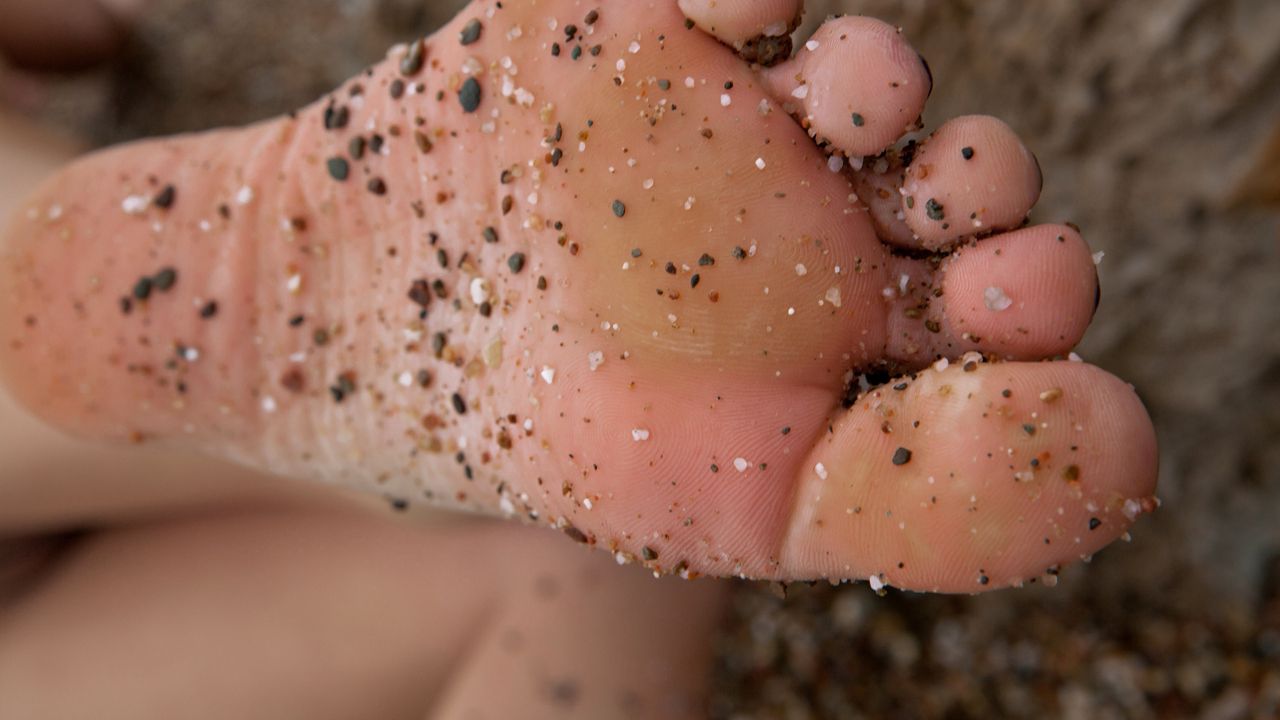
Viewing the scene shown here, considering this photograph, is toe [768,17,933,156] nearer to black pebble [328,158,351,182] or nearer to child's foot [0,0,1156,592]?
child's foot [0,0,1156,592]

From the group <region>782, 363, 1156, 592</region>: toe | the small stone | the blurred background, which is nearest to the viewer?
<region>782, 363, 1156, 592</region>: toe

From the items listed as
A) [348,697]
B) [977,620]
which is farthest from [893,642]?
[348,697]

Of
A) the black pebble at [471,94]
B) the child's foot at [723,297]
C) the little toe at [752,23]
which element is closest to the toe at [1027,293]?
the child's foot at [723,297]

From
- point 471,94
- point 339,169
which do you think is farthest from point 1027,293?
point 339,169

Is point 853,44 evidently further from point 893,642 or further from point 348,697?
point 893,642

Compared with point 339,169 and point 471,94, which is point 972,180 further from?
point 339,169

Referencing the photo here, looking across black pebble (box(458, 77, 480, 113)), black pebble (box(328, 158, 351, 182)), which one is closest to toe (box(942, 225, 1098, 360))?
black pebble (box(458, 77, 480, 113))

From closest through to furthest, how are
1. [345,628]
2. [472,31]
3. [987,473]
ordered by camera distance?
1. [987,473]
2. [472,31]
3. [345,628]
